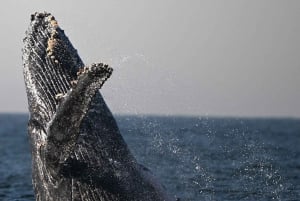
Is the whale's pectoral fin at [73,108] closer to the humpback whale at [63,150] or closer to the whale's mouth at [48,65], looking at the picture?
the humpback whale at [63,150]

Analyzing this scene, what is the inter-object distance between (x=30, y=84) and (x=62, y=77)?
1.84 ft

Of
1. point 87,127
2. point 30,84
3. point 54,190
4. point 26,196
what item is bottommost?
point 26,196

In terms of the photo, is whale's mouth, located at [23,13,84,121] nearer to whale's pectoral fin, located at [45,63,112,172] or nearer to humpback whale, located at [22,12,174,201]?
humpback whale, located at [22,12,174,201]

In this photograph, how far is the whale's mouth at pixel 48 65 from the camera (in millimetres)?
9781

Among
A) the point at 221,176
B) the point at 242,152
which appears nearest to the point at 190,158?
the point at 242,152

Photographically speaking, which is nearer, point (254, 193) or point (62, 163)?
point (62, 163)

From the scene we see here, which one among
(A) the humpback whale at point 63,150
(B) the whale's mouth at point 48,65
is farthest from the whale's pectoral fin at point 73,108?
(B) the whale's mouth at point 48,65

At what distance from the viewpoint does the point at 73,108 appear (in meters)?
7.64

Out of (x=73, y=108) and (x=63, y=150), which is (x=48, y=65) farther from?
(x=73, y=108)

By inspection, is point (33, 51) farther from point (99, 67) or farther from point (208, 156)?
point (208, 156)

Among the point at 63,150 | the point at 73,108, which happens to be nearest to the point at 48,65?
the point at 63,150

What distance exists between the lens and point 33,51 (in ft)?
33.5

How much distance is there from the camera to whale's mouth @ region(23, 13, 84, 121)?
9781 millimetres

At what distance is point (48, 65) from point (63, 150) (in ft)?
7.63
